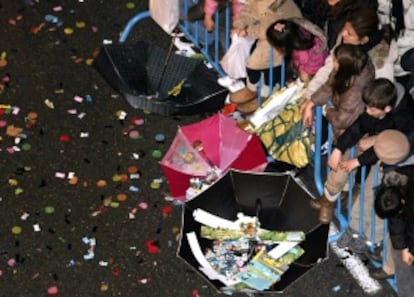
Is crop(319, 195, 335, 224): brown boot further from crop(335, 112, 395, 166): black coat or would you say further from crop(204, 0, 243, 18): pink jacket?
crop(204, 0, 243, 18): pink jacket

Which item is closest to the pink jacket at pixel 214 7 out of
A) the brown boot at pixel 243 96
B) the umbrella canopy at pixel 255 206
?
the brown boot at pixel 243 96

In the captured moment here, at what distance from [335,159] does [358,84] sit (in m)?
0.58

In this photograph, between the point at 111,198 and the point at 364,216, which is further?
the point at 111,198

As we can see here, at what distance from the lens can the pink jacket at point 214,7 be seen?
9323mm

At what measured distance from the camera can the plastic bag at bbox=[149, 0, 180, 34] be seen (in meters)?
10.2

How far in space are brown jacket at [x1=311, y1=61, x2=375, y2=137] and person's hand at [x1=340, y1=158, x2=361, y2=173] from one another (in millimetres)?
318

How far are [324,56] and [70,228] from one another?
250cm

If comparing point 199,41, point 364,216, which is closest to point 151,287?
point 364,216

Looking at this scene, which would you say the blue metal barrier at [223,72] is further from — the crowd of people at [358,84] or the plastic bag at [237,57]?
the plastic bag at [237,57]

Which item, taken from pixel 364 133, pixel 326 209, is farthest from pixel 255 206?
pixel 364 133

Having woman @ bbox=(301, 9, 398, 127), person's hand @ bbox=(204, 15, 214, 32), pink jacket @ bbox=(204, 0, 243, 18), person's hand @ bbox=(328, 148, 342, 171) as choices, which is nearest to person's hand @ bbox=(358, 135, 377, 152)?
person's hand @ bbox=(328, 148, 342, 171)

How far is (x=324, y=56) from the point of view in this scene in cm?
850

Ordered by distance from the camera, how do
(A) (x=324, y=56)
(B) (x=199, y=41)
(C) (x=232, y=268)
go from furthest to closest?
1. (B) (x=199, y=41)
2. (A) (x=324, y=56)
3. (C) (x=232, y=268)

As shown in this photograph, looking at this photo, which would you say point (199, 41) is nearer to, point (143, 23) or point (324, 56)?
point (143, 23)
